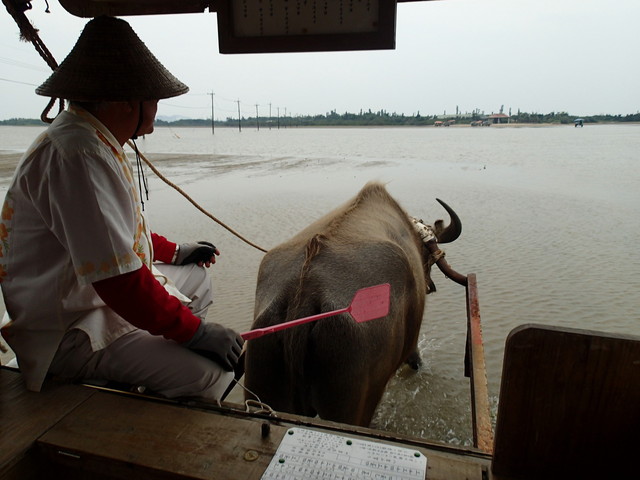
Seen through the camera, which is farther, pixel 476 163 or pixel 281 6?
pixel 476 163

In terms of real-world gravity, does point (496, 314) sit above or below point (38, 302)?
below

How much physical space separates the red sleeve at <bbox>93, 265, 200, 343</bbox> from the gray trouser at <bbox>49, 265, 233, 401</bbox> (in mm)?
161

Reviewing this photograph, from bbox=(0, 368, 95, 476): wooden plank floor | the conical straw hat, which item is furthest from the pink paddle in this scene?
the conical straw hat

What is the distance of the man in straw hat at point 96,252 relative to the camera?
1.58 m

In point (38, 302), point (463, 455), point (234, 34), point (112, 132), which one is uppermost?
point (234, 34)

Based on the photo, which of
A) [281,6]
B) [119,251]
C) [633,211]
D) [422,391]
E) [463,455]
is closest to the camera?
[463,455]

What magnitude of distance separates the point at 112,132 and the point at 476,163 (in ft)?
67.8

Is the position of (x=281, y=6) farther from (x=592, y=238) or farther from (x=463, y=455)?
(x=592, y=238)

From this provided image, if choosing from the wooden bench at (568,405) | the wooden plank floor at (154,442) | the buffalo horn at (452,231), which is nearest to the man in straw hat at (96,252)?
the wooden plank floor at (154,442)

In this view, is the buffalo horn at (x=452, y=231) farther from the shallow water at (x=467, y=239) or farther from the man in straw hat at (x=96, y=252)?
the man in straw hat at (x=96, y=252)

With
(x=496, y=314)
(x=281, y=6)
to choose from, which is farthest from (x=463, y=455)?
(x=496, y=314)

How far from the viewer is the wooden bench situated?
43.8 inches

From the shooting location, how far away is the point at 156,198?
12.1 m

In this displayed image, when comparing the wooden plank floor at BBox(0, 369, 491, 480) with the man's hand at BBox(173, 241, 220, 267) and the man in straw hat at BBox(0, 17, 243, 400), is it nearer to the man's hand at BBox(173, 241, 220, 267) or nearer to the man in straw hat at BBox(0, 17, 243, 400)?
the man in straw hat at BBox(0, 17, 243, 400)
